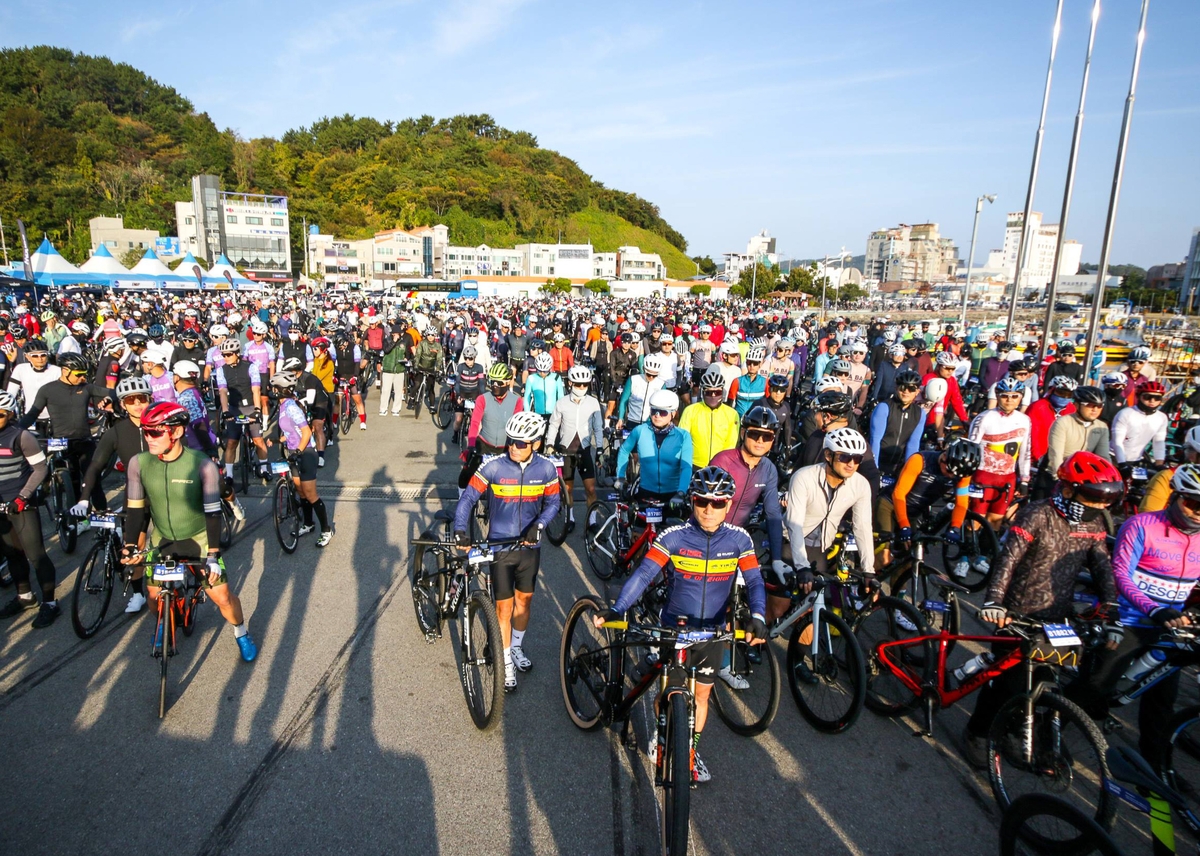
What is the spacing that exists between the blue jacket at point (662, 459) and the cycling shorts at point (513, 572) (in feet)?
4.84

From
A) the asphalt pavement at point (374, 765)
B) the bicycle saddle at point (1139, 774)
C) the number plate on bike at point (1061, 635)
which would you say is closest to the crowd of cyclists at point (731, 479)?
the number plate on bike at point (1061, 635)

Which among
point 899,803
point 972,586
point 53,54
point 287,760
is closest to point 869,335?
point 972,586

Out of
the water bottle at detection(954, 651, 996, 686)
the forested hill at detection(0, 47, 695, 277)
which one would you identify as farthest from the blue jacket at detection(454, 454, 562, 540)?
the forested hill at detection(0, 47, 695, 277)

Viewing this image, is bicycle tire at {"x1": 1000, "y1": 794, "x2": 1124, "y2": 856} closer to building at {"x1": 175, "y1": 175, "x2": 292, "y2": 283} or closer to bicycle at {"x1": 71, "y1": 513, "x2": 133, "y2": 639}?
bicycle at {"x1": 71, "y1": 513, "x2": 133, "y2": 639}

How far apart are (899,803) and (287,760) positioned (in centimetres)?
367

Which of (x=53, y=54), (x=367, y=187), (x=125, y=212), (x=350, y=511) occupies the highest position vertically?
(x=53, y=54)

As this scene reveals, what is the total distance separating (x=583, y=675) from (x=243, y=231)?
99154 millimetres

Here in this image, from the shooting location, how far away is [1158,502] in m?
4.73

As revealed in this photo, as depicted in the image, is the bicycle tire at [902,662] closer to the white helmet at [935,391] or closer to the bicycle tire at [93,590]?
the white helmet at [935,391]

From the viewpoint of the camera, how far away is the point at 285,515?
23.0ft

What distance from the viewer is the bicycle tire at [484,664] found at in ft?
13.3

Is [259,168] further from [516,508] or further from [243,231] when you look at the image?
[516,508]

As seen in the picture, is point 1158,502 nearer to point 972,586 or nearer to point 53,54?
point 972,586

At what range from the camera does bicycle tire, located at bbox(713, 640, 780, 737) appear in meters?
4.03
